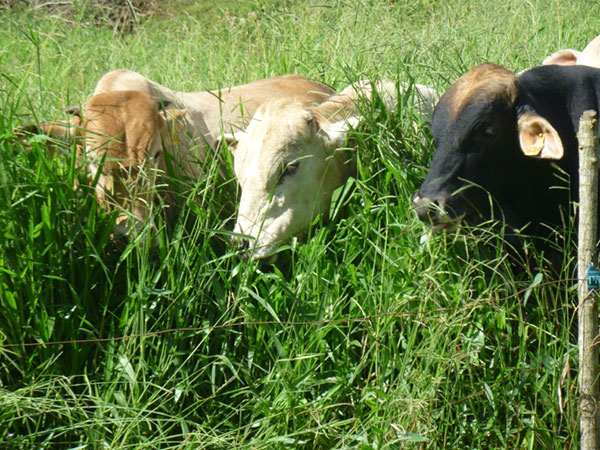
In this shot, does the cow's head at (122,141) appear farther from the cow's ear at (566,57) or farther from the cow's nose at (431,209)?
the cow's ear at (566,57)

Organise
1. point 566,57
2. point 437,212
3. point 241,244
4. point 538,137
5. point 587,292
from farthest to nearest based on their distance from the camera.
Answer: point 566,57
point 241,244
point 538,137
point 437,212
point 587,292

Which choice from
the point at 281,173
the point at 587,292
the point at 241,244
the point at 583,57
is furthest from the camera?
the point at 583,57

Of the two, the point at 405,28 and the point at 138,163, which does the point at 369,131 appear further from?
the point at 405,28

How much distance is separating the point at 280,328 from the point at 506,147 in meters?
1.31

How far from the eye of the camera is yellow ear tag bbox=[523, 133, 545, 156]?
12.3 ft

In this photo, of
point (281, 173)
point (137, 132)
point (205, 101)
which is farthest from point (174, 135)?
point (205, 101)

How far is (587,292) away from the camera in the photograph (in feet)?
10.2

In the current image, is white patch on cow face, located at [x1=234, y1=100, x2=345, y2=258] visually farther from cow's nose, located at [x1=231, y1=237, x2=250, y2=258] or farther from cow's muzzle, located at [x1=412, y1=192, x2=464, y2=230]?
cow's muzzle, located at [x1=412, y1=192, x2=464, y2=230]

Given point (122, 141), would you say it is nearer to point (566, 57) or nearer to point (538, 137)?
point (538, 137)

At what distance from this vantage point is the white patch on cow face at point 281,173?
4191 millimetres

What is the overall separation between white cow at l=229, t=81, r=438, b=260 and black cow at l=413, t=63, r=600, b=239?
0.66 m

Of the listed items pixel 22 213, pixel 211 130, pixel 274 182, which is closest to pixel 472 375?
pixel 274 182

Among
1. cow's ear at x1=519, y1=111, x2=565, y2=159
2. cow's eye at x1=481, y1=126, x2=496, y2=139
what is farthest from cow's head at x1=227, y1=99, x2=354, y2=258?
cow's ear at x1=519, y1=111, x2=565, y2=159

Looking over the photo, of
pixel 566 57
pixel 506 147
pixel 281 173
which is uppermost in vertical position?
pixel 566 57
